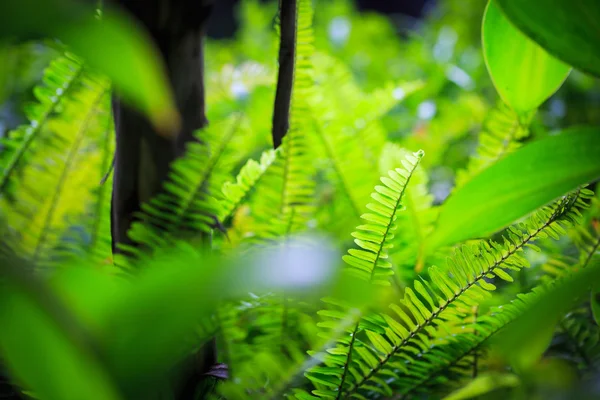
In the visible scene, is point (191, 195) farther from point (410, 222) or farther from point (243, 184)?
point (410, 222)

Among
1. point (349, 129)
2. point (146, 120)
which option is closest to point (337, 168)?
point (349, 129)

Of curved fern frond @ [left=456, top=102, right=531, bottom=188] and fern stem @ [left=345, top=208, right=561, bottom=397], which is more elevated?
curved fern frond @ [left=456, top=102, right=531, bottom=188]

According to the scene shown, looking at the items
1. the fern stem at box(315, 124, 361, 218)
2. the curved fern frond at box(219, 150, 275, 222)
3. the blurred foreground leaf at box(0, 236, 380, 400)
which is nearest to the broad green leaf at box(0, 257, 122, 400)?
the blurred foreground leaf at box(0, 236, 380, 400)

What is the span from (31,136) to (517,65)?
0.40 metres

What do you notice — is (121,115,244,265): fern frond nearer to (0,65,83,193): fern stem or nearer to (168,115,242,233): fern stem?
(168,115,242,233): fern stem

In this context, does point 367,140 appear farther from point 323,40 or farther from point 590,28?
point 323,40

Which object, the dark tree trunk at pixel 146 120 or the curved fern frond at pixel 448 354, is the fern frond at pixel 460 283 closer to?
the curved fern frond at pixel 448 354

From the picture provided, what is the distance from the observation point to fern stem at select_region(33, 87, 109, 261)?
0.46 meters

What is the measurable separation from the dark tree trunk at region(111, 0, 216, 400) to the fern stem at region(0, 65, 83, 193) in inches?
4.3

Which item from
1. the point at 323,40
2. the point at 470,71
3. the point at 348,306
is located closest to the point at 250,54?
the point at 323,40

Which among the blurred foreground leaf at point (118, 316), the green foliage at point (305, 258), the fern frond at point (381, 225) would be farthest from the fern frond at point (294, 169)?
the blurred foreground leaf at point (118, 316)

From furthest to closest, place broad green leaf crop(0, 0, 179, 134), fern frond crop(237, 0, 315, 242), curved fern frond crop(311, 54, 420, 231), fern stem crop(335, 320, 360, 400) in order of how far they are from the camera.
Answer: curved fern frond crop(311, 54, 420, 231)
fern frond crop(237, 0, 315, 242)
fern stem crop(335, 320, 360, 400)
broad green leaf crop(0, 0, 179, 134)

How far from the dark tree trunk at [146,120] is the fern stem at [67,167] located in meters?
0.13

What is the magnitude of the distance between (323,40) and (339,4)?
334 mm
